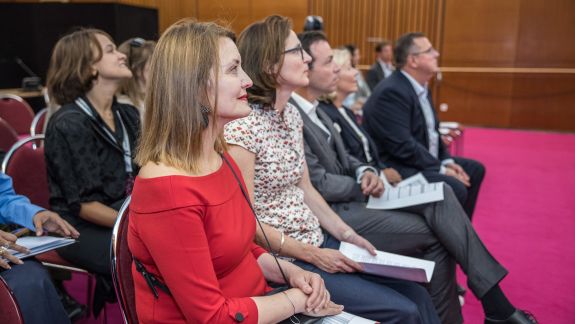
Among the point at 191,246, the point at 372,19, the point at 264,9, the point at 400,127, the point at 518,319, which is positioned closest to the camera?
the point at 191,246

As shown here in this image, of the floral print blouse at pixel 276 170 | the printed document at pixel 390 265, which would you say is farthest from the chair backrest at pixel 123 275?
the printed document at pixel 390 265

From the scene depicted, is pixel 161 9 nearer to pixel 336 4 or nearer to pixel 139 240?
pixel 336 4

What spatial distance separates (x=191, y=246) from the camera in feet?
3.67

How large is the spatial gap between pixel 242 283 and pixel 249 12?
911 cm

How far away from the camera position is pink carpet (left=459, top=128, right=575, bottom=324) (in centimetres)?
280

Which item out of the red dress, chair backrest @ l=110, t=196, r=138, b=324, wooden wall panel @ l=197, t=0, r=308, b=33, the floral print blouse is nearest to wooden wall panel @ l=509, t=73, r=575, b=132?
wooden wall panel @ l=197, t=0, r=308, b=33

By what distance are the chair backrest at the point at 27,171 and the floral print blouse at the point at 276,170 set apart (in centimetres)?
115

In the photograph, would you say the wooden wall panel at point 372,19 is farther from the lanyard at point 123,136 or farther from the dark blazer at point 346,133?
the lanyard at point 123,136

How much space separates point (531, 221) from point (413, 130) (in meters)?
1.50

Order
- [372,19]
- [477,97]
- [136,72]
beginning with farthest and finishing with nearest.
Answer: [372,19]
[477,97]
[136,72]

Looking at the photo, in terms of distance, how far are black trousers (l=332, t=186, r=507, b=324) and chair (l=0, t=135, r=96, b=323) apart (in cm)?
127

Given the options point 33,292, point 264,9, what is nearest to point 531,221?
point 33,292

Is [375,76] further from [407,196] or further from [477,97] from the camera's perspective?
[407,196]

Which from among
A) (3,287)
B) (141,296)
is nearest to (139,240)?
(141,296)
